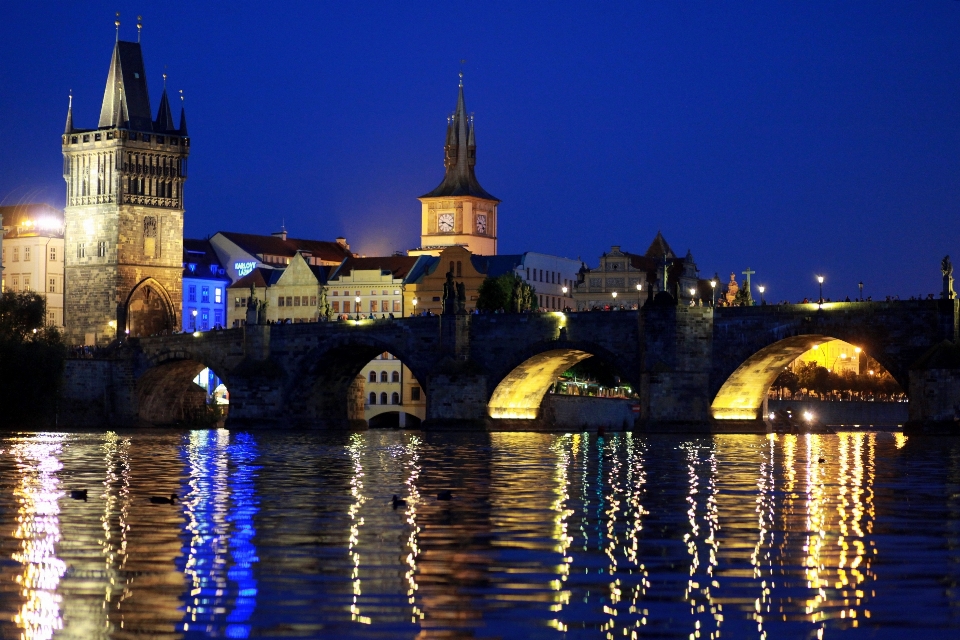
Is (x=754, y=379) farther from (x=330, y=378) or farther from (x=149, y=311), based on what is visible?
(x=149, y=311)

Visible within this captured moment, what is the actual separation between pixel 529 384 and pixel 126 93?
45.7m

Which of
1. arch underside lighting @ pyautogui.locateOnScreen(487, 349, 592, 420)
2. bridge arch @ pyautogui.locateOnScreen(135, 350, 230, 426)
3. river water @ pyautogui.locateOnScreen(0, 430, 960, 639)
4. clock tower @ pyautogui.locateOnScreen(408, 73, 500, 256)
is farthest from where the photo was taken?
clock tower @ pyautogui.locateOnScreen(408, 73, 500, 256)

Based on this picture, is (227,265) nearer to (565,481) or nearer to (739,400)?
(739,400)

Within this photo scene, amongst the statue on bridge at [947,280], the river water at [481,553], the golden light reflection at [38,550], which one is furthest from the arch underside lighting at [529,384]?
the golden light reflection at [38,550]

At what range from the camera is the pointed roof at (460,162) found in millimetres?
158625

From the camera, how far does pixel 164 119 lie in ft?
400

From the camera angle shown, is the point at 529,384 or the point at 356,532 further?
the point at 529,384

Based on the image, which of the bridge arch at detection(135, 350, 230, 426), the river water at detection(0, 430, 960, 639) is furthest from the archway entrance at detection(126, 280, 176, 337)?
the river water at detection(0, 430, 960, 639)

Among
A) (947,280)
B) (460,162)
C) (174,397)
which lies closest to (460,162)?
(460,162)

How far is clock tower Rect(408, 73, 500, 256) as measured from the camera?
157 meters

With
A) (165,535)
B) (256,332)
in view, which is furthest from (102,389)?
(165,535)

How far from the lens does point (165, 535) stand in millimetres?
26844

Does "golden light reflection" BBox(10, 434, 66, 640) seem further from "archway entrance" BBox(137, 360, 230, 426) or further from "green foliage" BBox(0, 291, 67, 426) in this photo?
"archway entrance" BBox(137, 360, 230, 426)

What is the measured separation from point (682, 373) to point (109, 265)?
52888mm
